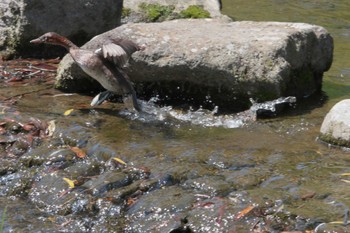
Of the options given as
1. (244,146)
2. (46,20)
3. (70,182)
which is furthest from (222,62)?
(46,20)

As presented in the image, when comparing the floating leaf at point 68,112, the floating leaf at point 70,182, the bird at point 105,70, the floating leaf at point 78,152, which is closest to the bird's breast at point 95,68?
the bird at point 105,70

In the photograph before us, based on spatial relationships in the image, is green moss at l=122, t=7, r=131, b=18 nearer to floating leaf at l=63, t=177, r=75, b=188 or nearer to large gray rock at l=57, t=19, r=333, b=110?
large gray rock at l=57, t=19, r=333, b=110

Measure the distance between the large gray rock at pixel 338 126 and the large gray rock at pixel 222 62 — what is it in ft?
3.16

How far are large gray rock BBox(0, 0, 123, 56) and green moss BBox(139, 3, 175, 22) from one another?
5.10 ft

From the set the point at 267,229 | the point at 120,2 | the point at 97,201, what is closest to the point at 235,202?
the point at 267,229

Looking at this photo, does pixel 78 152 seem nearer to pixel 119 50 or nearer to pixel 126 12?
pixel 119 50

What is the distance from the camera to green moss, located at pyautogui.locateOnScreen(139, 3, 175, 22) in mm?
11281

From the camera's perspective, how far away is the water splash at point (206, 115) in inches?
296

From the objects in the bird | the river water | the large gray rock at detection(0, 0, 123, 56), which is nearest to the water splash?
the river water

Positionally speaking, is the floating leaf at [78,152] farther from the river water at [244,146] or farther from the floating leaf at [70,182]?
the floating leaf at [70,182]

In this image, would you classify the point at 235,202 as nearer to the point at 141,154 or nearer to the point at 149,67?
the point at 141,154

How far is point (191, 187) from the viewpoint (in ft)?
19.5

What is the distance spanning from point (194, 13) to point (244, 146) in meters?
4.87

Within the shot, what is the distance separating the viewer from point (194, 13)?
11.3 m
